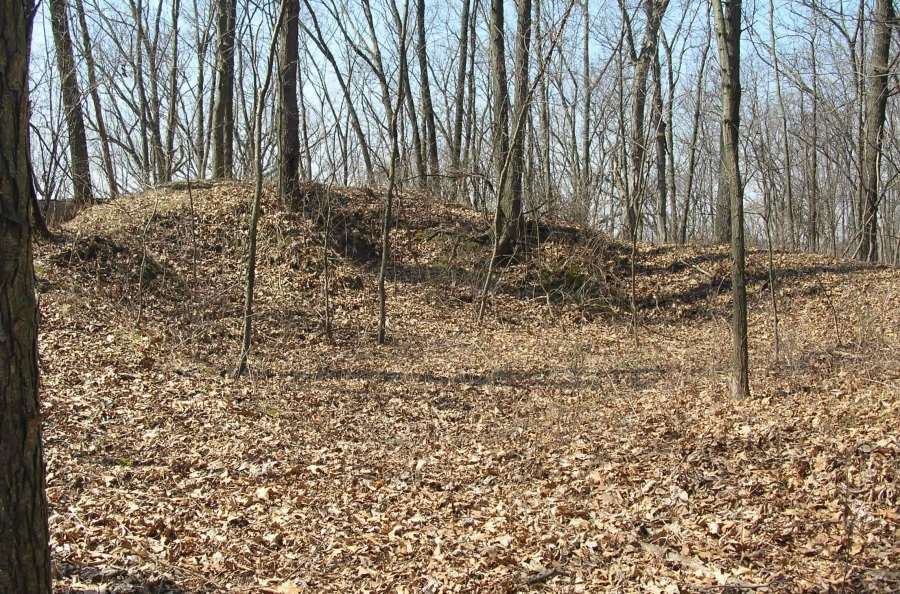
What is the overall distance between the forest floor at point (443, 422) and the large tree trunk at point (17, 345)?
60.1 inches

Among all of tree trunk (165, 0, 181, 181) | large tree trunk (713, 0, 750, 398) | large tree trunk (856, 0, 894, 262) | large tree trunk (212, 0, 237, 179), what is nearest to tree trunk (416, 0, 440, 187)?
large tree trunk (212, 0, 237, 179)

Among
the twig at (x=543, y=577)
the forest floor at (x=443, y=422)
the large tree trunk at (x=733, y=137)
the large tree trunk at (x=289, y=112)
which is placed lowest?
the twig at (x=543, y=577)

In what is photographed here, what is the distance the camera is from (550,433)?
23.1 ft

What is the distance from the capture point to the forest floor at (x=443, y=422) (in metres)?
4.35

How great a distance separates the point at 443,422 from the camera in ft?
25.6

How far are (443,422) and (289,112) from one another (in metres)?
8.81

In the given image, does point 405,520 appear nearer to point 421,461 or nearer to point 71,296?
point 421,461

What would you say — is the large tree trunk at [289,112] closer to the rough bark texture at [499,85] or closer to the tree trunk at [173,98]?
the tree trunk at [173,98]

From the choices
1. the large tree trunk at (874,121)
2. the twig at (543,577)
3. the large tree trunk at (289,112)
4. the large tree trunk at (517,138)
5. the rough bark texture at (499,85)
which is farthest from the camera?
the large tree trunk at (874,121)

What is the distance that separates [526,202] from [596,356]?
7173mm

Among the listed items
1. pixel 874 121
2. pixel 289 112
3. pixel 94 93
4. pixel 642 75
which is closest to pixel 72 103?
pixel 94 93


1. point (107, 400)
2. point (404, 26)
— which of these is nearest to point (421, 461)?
point (107, 400)

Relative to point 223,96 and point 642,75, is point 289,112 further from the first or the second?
point 642,75

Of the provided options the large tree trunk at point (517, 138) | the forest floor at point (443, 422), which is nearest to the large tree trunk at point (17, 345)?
the forest floor at point (443, 422)
